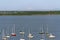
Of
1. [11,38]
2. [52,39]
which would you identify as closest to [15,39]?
[11,38]

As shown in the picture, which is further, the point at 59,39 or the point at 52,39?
the point at 59,39

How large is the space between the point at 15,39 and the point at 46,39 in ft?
12.4

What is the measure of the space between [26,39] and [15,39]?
145 cm

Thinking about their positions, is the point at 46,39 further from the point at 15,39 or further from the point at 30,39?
the point at 15,39

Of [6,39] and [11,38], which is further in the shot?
[11,38]

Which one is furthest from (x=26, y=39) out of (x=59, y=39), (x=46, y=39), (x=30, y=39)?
(x=59, y=39)

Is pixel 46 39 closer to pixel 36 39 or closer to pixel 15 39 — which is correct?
pixel 36 39

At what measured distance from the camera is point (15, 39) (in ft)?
84.8

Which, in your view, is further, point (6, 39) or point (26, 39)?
point (26, 39)

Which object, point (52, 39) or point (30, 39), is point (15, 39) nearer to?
point (30, 39)

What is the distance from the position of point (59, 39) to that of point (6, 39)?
7090 millimetres

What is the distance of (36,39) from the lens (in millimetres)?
26391

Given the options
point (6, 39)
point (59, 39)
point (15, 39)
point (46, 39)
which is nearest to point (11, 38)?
point (15, 39)

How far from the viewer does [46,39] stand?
26.4m
